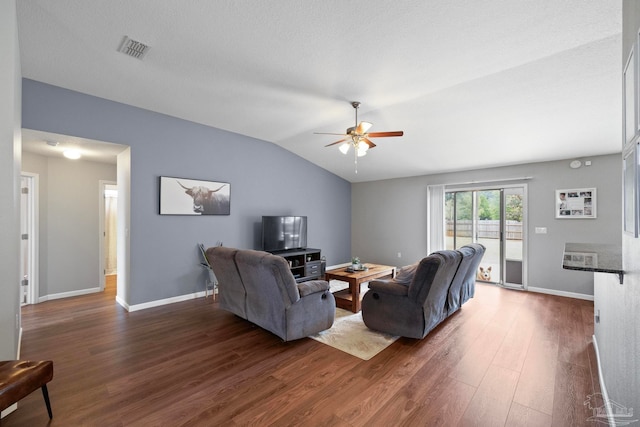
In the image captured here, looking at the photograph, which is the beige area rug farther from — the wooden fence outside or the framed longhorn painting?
the wooden fence outside

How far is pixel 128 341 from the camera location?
3.04 meters

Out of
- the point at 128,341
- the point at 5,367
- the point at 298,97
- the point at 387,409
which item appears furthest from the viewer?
the point at 298,97

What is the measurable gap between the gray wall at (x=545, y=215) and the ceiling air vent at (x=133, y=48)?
5698mm

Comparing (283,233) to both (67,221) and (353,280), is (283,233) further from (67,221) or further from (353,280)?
(67,221)

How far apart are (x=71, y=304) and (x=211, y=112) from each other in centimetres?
367

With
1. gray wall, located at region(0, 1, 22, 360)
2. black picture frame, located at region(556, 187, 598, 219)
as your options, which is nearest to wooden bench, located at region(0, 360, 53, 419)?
gray wall, located at region(0, 1, 22, 360)

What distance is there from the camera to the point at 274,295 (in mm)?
2918

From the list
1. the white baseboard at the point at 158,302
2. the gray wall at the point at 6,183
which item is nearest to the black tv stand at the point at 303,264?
the white baseboard at the point at 158,302

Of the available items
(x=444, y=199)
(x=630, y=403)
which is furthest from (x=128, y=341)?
(x=444, y=199)

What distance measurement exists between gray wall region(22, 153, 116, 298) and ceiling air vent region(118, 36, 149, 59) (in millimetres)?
2955

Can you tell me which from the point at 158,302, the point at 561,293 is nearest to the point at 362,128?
the point at 158,302

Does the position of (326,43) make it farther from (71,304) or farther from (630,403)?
(71,304)

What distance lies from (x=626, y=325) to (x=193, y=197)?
5.02 metres

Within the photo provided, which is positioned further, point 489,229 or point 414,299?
point 489,229
